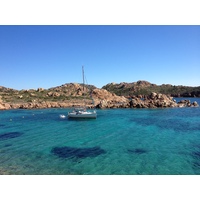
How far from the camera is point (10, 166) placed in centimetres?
1456

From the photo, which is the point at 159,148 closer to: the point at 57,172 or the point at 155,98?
the point at 57,172

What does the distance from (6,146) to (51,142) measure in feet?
15.7

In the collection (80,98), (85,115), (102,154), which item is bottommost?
(102,154)

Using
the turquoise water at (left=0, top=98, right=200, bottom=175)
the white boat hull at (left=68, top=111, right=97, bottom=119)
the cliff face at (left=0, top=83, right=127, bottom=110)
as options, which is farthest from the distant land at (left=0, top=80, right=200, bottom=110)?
the turquoise water at (left=0, top=98, right=200, bottom=175)

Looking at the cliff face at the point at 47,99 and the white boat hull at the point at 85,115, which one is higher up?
the cliff face at the point at 47,99

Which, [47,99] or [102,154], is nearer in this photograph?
[102,154]

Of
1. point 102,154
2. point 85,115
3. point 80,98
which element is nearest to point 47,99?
point 80,98

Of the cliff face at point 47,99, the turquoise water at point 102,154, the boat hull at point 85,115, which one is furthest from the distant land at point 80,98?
the turquoise water at point 102,154

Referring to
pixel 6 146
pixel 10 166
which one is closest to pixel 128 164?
pixel 10 166

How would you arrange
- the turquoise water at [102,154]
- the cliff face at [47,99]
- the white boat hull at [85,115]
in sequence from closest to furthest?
the turquoise water at [102,154]
the white boat hull at [85,115]
the cliff face at [47,99]

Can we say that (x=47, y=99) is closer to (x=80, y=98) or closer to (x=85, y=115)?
(x=80, y=98)

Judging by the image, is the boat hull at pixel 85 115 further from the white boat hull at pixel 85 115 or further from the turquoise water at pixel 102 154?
the turquoise water at pixel 102 154

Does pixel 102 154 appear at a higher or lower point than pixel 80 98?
lower

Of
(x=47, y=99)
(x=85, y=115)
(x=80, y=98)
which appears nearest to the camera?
(x=85, y=115)
